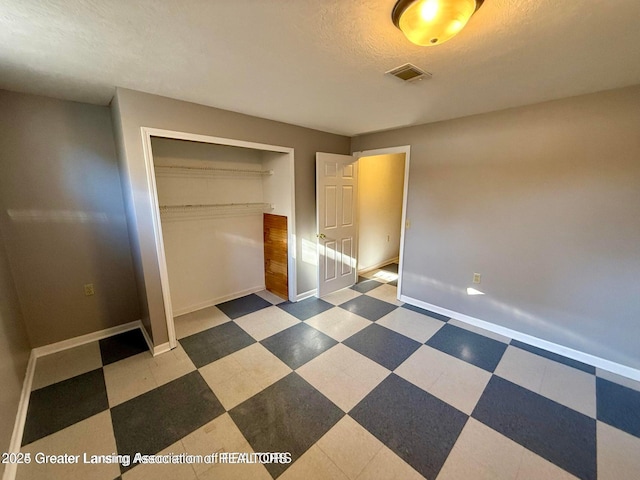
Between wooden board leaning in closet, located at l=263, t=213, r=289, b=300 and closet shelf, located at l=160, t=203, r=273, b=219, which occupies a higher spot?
closet shelf, located at l=160, t=203, r=273, b=219

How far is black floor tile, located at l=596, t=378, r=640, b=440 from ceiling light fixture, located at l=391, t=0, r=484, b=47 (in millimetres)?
2598

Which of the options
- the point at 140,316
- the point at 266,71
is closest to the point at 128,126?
the point at 266,71

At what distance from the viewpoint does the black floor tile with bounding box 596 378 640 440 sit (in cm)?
166

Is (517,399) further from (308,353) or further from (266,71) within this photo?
(266,71)

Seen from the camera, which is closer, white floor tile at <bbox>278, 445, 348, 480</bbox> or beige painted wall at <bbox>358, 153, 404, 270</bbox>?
white floor tile at <bbox>278, 445, 348, 480</bbox>

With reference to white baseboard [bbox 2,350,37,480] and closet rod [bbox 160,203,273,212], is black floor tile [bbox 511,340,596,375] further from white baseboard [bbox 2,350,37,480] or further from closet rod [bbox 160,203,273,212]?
white baseboard [bbox 2,350,37,480]

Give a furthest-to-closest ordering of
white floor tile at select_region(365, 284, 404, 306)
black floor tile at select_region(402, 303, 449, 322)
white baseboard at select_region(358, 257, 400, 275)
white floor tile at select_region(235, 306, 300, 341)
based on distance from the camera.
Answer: white baseboard at select_region(358, 257, 400, 275) < white floor tile at select_region(365, 284, 404, 306) < black floor tile at select_region(402, 303, 449, 322) < white floor tile at select_region(235, 306, 300, 341)

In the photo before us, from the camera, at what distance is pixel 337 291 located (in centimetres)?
381

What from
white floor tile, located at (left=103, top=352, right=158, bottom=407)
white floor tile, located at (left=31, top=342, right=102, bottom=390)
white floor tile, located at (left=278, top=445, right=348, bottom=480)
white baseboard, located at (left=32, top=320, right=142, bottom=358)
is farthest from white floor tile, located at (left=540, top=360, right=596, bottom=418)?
white baseboard, located at (left=32, top=320, right=142, bottom=358)

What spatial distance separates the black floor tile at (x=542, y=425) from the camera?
145 centimetres

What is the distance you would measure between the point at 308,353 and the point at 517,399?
1668mm

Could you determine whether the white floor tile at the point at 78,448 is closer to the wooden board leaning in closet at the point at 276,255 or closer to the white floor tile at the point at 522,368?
the wooden board leaning in closet at the point at 276,255

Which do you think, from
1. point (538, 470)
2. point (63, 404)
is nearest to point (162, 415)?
point (63, 404)

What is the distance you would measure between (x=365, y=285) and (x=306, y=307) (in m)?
1.23
